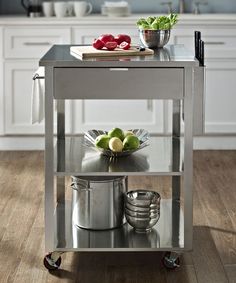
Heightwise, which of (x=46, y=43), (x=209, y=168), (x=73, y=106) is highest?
(x=46, y=43)

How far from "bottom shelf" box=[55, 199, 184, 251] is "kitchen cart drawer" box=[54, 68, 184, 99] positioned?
0.63m

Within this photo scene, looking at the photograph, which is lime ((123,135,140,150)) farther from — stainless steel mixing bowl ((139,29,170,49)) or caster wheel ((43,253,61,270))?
caster wheel ((43,253,61,270))

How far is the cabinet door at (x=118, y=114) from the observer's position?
5.13 metres

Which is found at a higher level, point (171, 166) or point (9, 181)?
point (171, 166)

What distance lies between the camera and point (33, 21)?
5.03 m

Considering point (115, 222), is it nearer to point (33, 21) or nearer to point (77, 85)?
point (77, 85)

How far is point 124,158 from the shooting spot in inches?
124

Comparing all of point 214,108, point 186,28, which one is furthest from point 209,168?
point 186,28

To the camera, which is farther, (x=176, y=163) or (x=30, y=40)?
(x=30, y=40)

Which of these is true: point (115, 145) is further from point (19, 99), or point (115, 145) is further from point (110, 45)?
Result: point (19, 99)

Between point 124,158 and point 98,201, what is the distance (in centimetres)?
22

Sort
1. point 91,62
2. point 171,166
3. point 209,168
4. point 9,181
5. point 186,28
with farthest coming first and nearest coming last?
point 186,28, point 209,168, point 9,181, point 171,166, point 91,62

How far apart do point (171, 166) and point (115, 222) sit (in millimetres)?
380

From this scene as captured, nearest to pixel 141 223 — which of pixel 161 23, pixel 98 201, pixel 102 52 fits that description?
pixel 98 201
